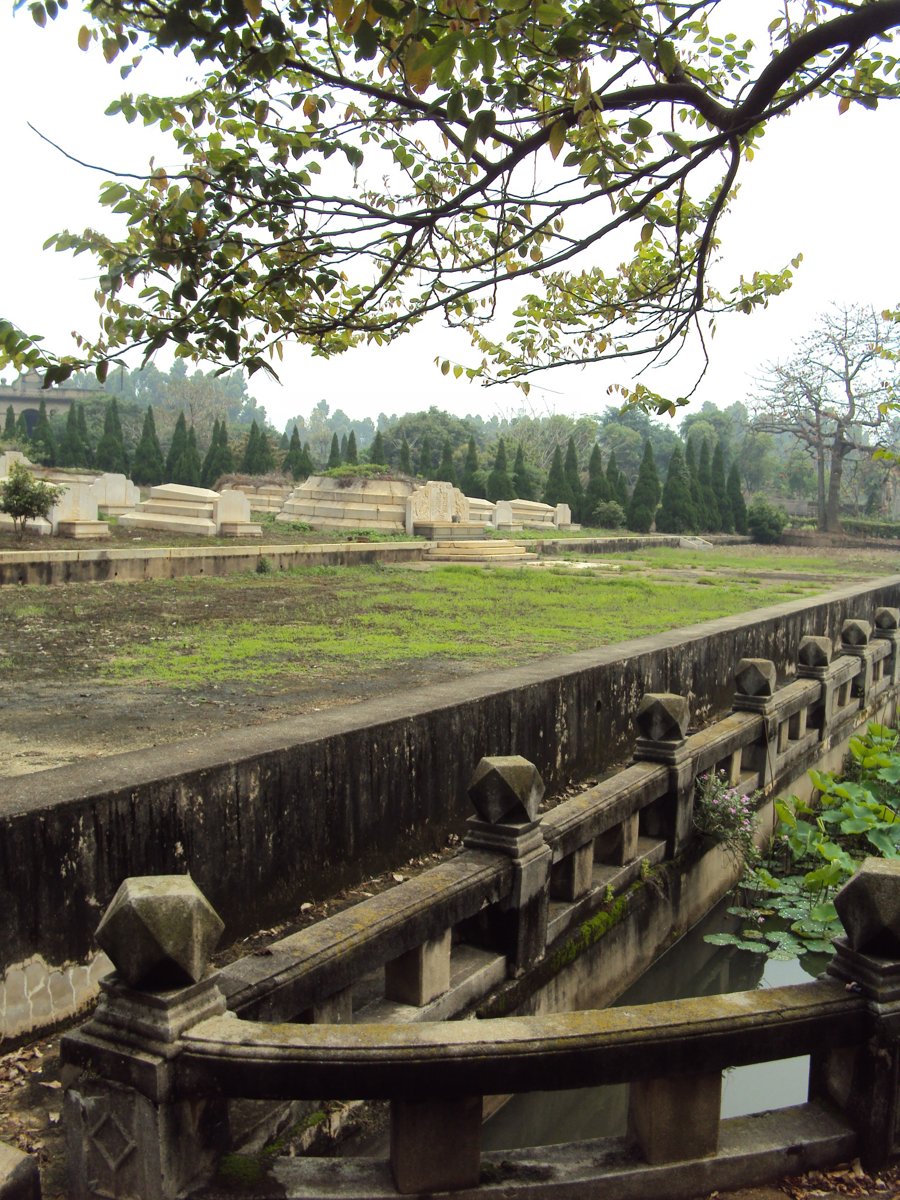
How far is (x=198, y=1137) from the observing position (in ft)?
7.07

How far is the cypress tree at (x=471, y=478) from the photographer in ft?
141

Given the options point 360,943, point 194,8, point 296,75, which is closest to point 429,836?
point 360,943

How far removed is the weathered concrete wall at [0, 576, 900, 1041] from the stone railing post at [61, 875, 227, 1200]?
0.67 metres

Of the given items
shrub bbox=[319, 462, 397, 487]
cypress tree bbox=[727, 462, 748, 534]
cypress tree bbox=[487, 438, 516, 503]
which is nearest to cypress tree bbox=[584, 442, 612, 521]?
cypress tree bbox=[487, 438, 516, 503]

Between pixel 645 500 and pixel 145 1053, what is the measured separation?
38.4 meters

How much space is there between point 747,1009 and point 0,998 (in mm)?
1967

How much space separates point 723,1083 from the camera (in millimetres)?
4980

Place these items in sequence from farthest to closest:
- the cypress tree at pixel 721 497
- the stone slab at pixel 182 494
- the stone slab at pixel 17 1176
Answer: the cypress tree at pixel 721 497
the stone slab at pixel 182 494
the stone slab at pixel 17 1176

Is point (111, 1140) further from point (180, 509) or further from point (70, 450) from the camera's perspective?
point (70, 450)

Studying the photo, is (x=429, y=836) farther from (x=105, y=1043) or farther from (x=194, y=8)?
(x=194, y=8)

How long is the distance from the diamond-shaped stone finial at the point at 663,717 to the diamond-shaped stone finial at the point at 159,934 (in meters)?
3.72

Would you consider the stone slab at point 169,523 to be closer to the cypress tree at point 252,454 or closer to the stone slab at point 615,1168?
the stone slab at point 615,1168

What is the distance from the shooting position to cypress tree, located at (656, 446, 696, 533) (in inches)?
1529

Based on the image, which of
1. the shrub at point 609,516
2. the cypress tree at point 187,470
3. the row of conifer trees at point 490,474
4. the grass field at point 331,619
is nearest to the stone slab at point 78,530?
the grass field at point 331,619
